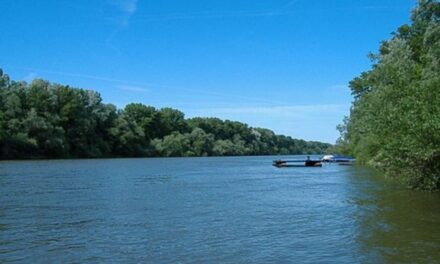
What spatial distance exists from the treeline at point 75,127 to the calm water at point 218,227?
66.7m

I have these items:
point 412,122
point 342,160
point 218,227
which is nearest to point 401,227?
point 218,227

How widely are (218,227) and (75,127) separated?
98754 millimetres

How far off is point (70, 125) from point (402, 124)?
95.8 meters

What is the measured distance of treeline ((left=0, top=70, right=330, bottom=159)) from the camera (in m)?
96.8

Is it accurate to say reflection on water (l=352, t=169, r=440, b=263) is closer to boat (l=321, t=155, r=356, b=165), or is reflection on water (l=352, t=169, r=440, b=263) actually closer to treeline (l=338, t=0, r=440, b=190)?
treeline (l=338, t=0, r=440, b=190)

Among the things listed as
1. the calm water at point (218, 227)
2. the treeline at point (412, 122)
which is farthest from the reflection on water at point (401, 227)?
the treeline at point (412, 122)

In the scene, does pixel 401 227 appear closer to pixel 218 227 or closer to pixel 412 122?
pixel 218 227

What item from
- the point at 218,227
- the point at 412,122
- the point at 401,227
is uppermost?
the point at 412,122

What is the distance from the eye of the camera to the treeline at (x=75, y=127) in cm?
9675

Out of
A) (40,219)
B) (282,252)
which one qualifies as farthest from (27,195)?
(282,252)

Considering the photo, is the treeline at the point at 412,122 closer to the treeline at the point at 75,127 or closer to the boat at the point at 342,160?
the boat at the point at 342,160

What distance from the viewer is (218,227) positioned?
2092cm

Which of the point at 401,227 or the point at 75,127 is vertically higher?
the point at 75,127

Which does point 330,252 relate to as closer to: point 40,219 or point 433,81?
point 40,219
